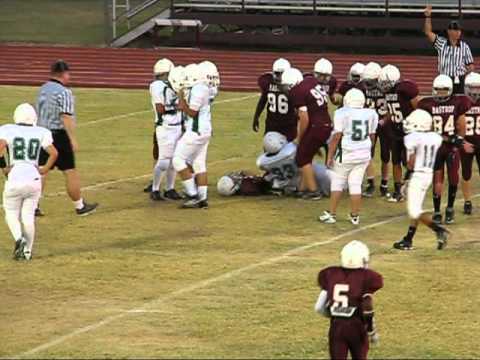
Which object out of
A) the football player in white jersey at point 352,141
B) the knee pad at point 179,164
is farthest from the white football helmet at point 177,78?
the football player in white jersey at point 352,141

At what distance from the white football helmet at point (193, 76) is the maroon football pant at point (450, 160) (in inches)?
117

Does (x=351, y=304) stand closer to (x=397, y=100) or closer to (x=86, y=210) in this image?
(x=86, y=210)

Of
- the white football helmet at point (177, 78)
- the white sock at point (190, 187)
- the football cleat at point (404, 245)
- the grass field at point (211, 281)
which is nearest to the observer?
the grass field at point (211, 281)

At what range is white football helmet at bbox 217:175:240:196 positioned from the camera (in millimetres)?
18047

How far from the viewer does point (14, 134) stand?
1388 centimetres

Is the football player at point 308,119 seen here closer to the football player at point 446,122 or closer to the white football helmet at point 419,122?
the football player at point 446,122

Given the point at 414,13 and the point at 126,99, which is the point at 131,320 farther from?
the point at 414,13

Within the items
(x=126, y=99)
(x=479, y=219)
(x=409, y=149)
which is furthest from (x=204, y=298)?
(x=126, y=99)

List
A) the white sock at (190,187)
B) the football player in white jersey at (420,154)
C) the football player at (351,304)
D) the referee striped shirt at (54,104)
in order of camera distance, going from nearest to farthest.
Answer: the football player at (351,304) → the football player in white jersey at (420,154) → the referee striped shirt at (54,104) → the white sock at (190,187)

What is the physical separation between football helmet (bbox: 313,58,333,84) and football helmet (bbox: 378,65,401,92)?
2.12ft

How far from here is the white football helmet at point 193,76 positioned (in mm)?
16828

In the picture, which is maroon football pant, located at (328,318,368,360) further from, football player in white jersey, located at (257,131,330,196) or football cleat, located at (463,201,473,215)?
football player in white jersey, located at (257,131,330,196)

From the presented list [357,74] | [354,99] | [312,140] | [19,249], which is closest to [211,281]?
[19,249]

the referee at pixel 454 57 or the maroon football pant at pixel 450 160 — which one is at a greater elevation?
the referee at pixel 454 57
